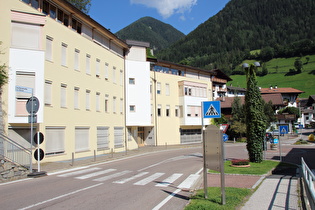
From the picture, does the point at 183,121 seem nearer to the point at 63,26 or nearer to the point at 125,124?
the point at 125,124

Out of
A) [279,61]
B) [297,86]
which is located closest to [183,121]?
[297,86]

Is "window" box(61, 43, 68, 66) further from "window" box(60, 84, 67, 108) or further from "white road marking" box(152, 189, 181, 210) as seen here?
"white road marking" box(152, 189, 181, 210)

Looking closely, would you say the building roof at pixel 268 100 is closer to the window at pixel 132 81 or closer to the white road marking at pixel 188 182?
the window at pixel 132 81

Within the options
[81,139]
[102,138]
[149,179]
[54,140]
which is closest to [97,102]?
[102,138]

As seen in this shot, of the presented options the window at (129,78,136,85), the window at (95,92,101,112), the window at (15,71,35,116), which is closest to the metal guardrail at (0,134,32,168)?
the window at (15,71,35,116)

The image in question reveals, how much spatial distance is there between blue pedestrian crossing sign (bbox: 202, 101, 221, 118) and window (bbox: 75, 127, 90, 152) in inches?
632

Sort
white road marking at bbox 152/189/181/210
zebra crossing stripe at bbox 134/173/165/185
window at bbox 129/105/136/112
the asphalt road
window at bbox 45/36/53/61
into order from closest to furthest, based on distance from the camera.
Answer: white road marking at bbox 152/189/181/210
the asphalt road
zebra crossing stripe at bbox 134/173/165/185
window at bbox 45/36/53/61
window at bbox 129/105/136/112

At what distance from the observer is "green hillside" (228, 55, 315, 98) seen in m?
114

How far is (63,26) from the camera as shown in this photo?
22047 millimetres

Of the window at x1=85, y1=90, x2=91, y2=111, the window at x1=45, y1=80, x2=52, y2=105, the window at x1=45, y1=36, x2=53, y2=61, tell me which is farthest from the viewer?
the window at x1=85, y1=90, x2=91, y2=111

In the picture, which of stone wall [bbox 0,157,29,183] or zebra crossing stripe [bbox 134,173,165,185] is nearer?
zebra crossing stripe [bbox 134,173,165,185]

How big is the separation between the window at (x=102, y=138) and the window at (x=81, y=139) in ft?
6.40

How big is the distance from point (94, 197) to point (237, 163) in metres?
9.36

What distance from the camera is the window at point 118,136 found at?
3028cm
